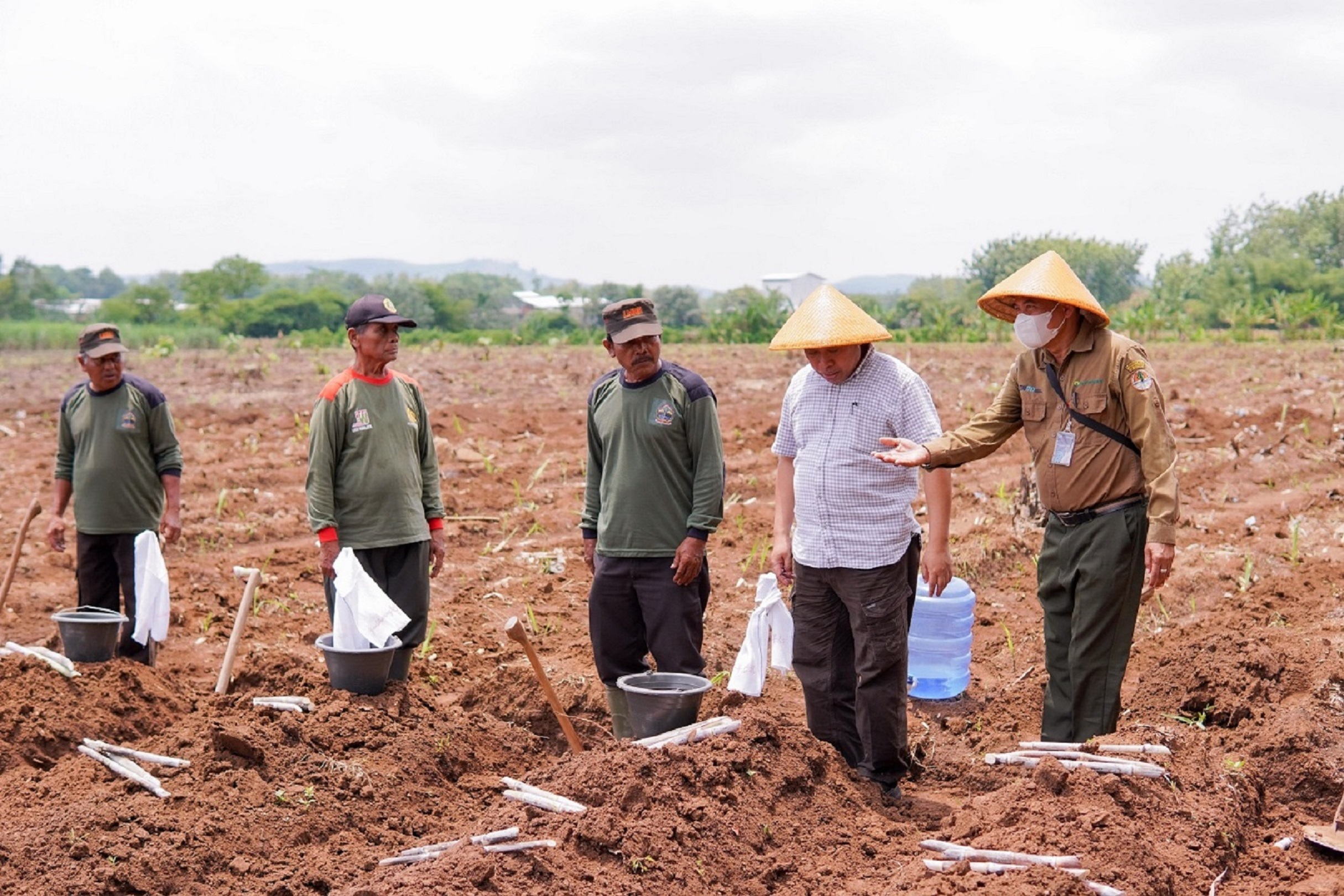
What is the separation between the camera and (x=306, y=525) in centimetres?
1056

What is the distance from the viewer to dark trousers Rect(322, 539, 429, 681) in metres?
5.43

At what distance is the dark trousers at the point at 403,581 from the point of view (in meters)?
5.43

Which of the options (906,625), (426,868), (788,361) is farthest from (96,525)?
(788,361)

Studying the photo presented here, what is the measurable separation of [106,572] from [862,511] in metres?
4.11

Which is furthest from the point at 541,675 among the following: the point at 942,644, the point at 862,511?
the point at 942,644

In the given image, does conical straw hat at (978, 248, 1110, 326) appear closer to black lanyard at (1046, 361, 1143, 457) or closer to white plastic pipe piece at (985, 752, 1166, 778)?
black lanyard at (1046, 361, 1143, 457)

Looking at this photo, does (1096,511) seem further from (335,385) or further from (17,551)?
(17,551)

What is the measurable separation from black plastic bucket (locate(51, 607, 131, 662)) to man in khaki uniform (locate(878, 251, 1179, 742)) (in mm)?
3715

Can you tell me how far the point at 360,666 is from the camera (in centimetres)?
511

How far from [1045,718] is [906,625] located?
2.43 ft

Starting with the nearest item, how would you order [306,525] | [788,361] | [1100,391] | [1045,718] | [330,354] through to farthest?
1. [1100,391]
2. [1045,718]
3. [306,525]
4. [788,361]
5. [330,354]

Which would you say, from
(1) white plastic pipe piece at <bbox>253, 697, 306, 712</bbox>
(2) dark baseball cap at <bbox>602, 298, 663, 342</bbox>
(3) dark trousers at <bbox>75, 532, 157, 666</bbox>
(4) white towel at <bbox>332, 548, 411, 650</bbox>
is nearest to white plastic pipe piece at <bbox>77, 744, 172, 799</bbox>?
(1) white plastic pipe piece at <bbox>253, 697, 306, 712</bbox>

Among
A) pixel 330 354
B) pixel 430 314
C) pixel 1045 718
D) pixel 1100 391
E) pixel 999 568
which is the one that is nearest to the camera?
pixel 1100 391

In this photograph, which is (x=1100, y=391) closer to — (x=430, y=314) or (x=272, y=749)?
(x=272, y=749)
